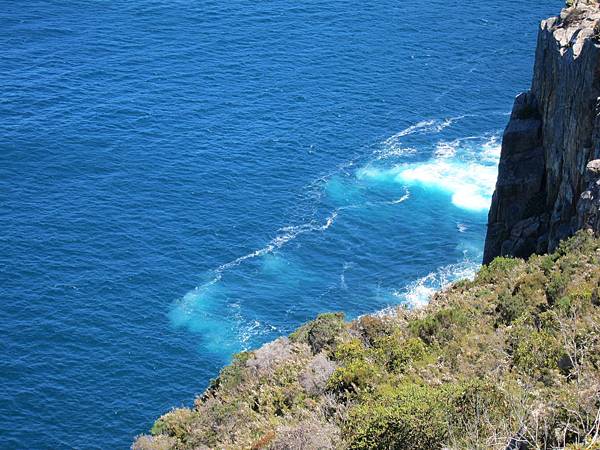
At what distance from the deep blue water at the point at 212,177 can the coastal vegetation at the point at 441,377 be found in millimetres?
36876

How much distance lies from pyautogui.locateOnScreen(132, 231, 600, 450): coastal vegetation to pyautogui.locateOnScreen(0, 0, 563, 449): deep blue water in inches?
1452

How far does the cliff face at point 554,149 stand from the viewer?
53.7m

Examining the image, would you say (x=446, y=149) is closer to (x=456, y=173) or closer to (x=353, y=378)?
(x=456, y=173)

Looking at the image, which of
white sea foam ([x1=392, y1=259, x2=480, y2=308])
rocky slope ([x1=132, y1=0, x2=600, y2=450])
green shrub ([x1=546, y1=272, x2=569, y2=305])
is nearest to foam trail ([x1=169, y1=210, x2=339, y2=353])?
white sea foam ([x1=392, y1=259, x2=480, y2=308])

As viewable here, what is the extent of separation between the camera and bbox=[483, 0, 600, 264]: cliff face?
53.7 m

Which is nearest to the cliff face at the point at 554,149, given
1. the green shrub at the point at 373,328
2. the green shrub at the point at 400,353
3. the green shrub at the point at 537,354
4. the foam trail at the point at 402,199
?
the green shrub at the point at 373,328

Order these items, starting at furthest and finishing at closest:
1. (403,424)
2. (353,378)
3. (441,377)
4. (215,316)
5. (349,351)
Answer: (215,316) < (349,351) < (353,378) < (441,377) < (403,424)

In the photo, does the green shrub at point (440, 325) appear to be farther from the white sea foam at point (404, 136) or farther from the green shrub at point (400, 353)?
the white sea foam at point (404, 136)

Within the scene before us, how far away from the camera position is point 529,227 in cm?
6284

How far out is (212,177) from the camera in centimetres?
11706

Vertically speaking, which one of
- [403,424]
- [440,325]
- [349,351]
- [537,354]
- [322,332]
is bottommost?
[322,332]

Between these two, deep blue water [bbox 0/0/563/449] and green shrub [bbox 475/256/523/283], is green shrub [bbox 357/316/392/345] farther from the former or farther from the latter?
deep blue water [bbox 0/0/563/449]

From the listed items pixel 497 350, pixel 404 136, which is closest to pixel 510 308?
pixel 497 350

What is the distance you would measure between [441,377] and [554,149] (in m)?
27.5
